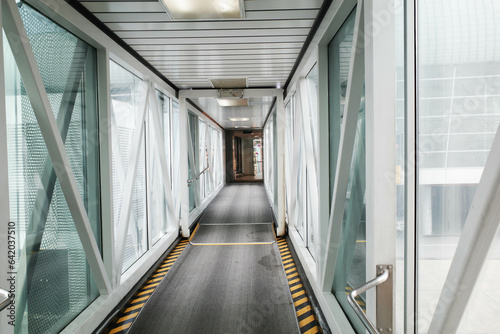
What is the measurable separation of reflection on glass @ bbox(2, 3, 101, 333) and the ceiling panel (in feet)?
1.55

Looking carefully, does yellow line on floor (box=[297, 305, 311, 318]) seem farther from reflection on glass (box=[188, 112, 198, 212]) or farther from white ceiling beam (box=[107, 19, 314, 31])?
reflection on glass (box=[188, 112, 198, 212])

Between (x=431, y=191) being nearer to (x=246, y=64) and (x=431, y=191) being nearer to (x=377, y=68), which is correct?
(x=377, y=68)

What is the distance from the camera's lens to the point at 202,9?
7.34 feet

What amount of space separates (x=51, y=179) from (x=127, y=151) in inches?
55.1

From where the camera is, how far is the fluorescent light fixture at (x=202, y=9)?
2.14 metres

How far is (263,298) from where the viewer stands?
10.2ft

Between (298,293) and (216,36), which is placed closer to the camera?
(216,36)

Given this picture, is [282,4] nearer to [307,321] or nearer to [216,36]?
[216,36]

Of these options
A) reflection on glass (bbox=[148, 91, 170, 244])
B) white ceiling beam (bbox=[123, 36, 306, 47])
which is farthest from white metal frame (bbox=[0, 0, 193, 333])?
reflection on glass (bbox=[148, 91, 170, 244])

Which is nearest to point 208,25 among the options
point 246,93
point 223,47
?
point 223,47

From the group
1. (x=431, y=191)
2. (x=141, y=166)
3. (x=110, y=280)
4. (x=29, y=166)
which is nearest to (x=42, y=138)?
(x=29, y=166)

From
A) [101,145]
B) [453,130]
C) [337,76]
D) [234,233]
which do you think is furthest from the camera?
[234,233]

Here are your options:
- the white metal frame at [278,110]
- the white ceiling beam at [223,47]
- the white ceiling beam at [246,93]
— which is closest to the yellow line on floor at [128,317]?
the white metal frame at [278,110]

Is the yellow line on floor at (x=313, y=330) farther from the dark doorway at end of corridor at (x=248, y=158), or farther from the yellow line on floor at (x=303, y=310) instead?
the dark doorway at end of corridor at (x=248, y=158)
